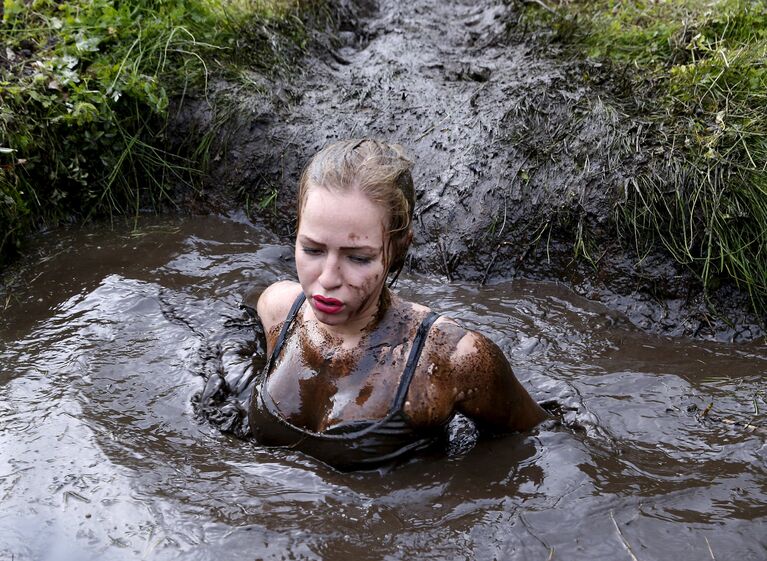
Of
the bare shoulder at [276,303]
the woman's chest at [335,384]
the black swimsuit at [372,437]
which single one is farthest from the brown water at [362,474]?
the bare shoulder at [276,303]

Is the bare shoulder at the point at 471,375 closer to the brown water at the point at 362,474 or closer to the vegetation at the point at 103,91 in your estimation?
the brown water at the point at 362,474

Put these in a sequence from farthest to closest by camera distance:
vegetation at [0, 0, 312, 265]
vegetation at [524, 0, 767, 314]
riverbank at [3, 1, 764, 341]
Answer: vegetation at [0, 0, 312, 265] → riverbank at [3, 1, 764, 341] → vegetation at [524, 0, 767, 314]

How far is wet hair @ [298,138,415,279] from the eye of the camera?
9.81 ft

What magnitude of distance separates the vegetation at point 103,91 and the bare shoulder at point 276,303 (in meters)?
2.02

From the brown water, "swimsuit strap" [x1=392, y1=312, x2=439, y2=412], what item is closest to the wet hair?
"swimsuit strap" [x1=392, y1=312, x2=439, y2=412]

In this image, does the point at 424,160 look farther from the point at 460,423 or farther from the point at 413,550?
the point at 413,550

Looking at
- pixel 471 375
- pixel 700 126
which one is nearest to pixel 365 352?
pixel 471 375

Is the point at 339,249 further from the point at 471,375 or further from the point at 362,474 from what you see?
the point at 362,474

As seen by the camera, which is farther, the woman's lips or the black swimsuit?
the black swimsuit

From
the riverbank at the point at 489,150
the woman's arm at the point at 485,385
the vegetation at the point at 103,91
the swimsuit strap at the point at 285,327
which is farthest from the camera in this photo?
the vegetation at the point at 103,91

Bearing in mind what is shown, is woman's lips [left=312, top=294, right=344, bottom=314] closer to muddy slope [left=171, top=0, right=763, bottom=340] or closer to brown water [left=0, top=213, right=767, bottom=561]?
brown water [left=0, top=213, right=767, bottom=561]

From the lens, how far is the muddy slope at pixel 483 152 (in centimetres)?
462

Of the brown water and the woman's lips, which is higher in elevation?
the woman's lips

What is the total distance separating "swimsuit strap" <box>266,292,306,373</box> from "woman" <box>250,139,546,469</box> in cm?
2
